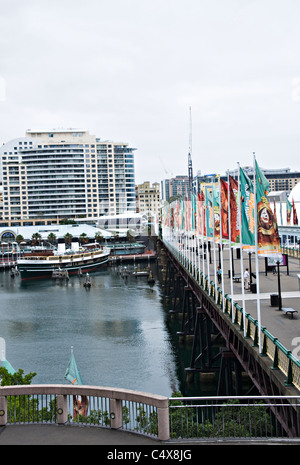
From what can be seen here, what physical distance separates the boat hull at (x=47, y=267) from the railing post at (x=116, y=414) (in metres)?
111

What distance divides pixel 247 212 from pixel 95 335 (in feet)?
117

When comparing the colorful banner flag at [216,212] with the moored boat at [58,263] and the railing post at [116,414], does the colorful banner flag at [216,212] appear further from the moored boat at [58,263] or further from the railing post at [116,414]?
the moored boat at [58,263]

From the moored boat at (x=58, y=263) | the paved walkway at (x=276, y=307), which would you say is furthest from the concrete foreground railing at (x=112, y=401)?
the moored boat at (x=58, y=263)

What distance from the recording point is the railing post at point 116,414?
13083 millimetres

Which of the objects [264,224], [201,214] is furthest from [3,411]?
[201,214]

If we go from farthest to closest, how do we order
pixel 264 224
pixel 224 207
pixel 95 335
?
pixel 95 335 < pixel 224 207 < pixel 264 224

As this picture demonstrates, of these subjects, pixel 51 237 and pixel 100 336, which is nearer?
pixel 100 336

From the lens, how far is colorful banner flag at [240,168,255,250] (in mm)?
23562

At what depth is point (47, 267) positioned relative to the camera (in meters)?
125

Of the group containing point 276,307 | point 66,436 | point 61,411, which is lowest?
point 66,436

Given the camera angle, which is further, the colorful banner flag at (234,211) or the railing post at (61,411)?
the colorful banner flag at (234,211)

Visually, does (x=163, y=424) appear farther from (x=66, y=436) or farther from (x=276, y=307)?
(x=276, y=307)

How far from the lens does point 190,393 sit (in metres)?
36.7

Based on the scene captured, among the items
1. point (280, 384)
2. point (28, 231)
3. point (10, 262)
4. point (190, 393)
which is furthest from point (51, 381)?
point (28, 231)
